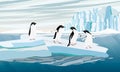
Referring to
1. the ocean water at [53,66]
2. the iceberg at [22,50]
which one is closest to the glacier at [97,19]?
the ocean water at [53,66]

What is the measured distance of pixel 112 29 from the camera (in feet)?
93.9

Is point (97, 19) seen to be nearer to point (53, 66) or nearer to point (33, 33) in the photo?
point (33, 33)

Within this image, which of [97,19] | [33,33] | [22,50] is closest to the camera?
[22,50]

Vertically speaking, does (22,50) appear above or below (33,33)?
below

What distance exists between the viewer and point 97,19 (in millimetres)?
28359

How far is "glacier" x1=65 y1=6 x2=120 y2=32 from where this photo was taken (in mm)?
27964

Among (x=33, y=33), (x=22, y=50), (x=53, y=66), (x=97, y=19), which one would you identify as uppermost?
(x=97, y=19)

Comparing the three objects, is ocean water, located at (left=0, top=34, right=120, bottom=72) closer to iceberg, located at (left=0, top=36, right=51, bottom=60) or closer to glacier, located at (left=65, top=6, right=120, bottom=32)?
iceberg, located at (left=0, top=36, right=51, bottom=60)

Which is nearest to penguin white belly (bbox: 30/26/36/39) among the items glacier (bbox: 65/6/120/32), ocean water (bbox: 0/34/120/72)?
ocean water (bbox: 0/34/120/72)

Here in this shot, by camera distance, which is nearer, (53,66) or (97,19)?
(53,66)

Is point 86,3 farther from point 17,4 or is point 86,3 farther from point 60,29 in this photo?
point 60,29

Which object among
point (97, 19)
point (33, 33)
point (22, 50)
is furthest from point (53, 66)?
point (97, 19)

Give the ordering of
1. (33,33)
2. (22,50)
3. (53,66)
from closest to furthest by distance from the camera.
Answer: (22,50) < (53,66) < (33,33)

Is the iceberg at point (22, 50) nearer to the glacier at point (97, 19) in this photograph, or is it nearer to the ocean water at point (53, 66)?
the ocean water at point (53, 66)
